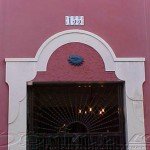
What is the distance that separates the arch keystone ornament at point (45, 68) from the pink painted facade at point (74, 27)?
12 centimetres

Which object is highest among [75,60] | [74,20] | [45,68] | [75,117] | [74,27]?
[74,20]

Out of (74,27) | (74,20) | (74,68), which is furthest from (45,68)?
(74,20)

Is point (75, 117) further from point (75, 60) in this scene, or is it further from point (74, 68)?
point (75, 60)

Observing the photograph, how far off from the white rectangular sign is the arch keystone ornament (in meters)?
→ 0.17

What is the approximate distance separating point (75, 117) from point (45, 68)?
4.44 ft

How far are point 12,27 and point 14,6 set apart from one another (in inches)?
20.1

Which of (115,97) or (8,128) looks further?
(115,97)

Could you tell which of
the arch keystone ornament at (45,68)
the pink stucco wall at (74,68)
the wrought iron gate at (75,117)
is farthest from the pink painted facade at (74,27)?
the wrought iron gate at (75,117)

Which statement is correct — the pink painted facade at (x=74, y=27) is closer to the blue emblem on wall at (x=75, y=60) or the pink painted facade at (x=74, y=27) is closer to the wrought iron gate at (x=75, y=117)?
the blue emblem on wall at (x=75, y=60)

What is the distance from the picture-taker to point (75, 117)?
36.7 feet

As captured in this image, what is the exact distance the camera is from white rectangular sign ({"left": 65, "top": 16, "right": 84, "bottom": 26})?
11.2 m

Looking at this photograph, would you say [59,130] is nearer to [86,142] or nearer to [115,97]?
[86,142]

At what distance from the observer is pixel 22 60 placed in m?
10.9

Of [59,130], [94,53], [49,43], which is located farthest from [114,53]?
[59,130]
